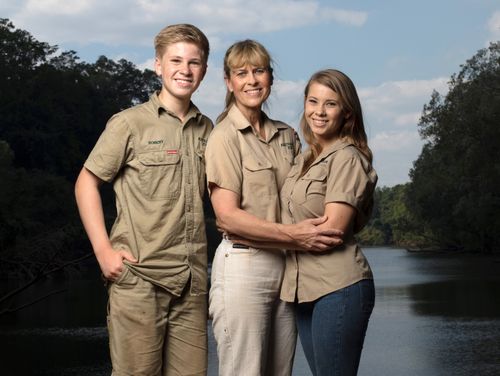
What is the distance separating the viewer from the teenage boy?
4309 mm

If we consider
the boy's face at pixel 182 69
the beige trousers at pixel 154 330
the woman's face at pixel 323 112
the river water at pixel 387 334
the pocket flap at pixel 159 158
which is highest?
the boy's face at pixel 182 69

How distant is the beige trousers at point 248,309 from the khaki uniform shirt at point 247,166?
0.20m

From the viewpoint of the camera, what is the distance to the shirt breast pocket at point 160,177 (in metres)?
4.33

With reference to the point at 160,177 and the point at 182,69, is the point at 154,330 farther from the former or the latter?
the point at 182,69

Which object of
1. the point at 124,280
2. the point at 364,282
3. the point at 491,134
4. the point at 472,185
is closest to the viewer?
the point at 364,282

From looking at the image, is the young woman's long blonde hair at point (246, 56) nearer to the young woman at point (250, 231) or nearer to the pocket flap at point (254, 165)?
the young woman at point (250, 231)

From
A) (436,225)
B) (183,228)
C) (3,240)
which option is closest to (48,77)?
(436,225)

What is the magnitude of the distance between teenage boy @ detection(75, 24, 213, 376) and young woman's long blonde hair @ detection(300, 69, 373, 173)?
0.54m

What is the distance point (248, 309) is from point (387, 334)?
17.9 m

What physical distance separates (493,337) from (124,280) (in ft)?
55.4

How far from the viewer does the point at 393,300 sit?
29.9 meters

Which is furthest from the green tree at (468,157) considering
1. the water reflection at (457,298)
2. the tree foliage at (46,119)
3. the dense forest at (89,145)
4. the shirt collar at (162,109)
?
the shirt collar at (162,109)

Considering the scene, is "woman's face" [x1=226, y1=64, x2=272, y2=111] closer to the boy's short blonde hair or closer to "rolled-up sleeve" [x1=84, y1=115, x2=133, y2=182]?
the boy's short blonde hair

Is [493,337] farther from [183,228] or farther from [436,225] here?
[436,225]
